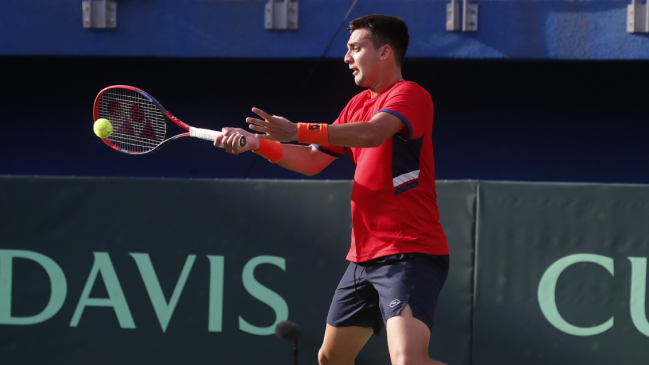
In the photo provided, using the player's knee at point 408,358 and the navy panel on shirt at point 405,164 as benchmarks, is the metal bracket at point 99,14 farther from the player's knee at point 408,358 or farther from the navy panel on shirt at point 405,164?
the player's knee at point 408,358

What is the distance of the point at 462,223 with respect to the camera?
432 centimetres

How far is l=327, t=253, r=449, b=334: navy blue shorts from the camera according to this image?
2.75 m

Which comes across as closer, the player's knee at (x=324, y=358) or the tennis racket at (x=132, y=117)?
the player's knee at (x=324, y=358)

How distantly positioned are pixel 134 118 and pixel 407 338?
191 centimetres

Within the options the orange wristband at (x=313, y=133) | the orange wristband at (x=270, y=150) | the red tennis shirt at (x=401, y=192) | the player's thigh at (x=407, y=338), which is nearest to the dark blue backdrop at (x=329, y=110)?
the orange wristband at (x=270, y=150)

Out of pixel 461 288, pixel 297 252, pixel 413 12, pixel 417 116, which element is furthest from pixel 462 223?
pixel 413 12

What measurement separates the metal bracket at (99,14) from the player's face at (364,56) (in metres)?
4.40

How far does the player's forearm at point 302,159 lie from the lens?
3.28 m

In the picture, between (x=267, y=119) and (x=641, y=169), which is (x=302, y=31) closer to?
(x=641, y=169)

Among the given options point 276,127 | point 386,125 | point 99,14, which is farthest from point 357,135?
point 99,14

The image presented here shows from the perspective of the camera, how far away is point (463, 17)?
6.57 meters

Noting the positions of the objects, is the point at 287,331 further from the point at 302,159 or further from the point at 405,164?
the point at 405,164

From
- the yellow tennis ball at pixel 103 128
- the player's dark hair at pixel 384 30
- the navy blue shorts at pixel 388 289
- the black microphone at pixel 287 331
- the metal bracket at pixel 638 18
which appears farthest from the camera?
the metal bracket at pixel 638 18

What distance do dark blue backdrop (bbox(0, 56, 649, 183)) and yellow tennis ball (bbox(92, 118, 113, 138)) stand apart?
366cm
